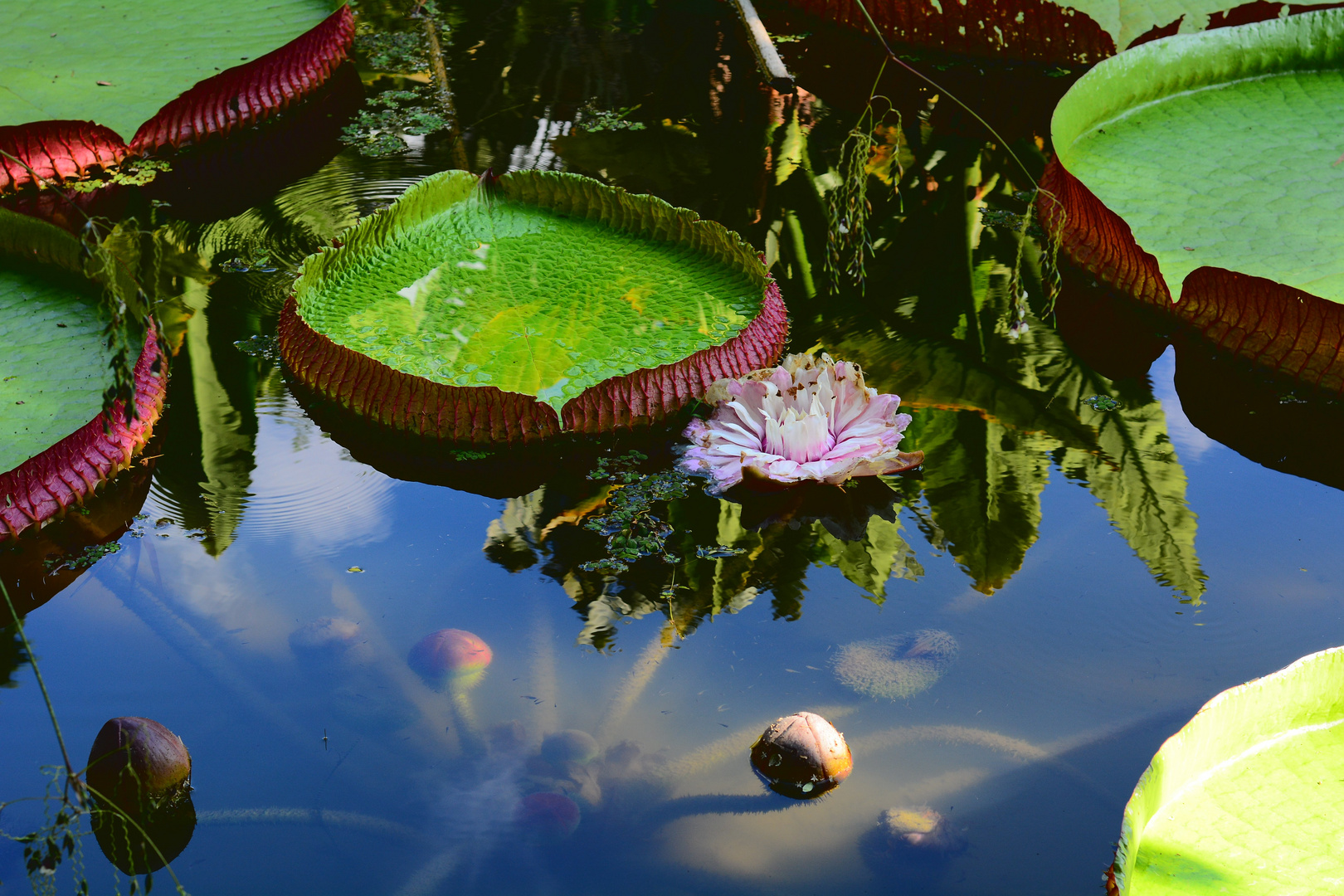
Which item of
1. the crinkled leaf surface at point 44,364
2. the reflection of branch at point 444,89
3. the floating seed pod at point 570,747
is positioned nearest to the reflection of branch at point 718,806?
the floating seed pod at point 570,747

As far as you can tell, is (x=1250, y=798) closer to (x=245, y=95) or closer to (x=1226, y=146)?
(x=1226, y=146)

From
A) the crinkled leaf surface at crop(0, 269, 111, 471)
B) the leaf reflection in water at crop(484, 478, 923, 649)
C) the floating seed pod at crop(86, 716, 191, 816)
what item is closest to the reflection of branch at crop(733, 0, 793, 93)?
the leaf reflection in water at crop(484, 478, 923, 649)

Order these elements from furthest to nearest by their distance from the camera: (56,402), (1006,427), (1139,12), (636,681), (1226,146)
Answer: (1139,12)
(1226,146)
(1006,427)
(56,402)
(636,681)

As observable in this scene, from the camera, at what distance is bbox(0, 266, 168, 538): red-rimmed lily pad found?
167cm

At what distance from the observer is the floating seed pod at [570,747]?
52.7 inches

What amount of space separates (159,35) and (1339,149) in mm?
2929

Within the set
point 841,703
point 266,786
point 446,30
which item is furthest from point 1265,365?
point 446,30

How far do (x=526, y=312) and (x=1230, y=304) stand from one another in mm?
1326

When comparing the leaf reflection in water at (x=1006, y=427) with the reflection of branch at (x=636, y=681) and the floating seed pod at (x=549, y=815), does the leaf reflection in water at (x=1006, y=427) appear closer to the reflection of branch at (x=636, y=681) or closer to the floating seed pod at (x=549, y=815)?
the reflection of branch at (x=636, y=681)

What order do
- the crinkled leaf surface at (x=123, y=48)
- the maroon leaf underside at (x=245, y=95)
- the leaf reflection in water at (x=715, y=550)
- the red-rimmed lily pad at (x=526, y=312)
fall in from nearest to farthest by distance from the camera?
the leaf reflection in water at (x=715, y=550) → the red-rimmed lily pad at (x=526, y=312) → the crinkled leaf surface at (x=123, y=48) → the maroon leaf underside at (x=245, y=95)

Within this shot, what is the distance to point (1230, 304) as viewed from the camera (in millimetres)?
2053

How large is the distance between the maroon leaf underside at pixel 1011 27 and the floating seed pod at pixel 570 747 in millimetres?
2461

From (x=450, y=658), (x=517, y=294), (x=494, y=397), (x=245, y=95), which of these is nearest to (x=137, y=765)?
(x=450, y=658)

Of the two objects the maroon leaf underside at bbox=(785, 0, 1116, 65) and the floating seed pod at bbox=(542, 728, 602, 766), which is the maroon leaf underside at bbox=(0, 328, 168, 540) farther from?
the maroon leaf underside at bbox=(785, 0, 1116, 65)
